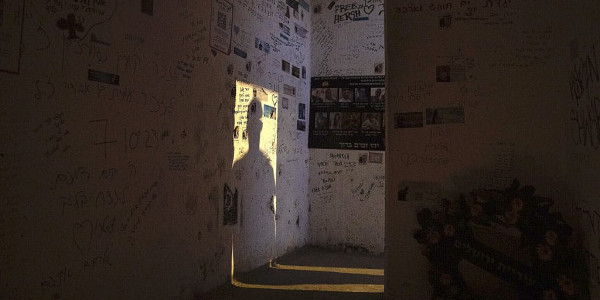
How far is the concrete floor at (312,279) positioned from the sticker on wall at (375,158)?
1.03 meters

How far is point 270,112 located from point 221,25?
1002mm

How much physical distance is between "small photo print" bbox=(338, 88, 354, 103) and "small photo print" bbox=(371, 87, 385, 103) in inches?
9.2

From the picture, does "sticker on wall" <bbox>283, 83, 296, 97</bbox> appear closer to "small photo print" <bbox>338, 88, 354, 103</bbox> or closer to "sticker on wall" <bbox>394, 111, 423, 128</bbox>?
"small photo print" <bbox>338, 88, 354, 103</bbox>

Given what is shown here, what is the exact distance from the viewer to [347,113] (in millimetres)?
4344

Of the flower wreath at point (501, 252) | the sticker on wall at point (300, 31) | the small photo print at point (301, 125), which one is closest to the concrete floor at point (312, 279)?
the flower wreath at point (501, 252)

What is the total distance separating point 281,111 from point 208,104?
3.99 ft

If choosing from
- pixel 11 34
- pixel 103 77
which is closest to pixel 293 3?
pixel 103 77

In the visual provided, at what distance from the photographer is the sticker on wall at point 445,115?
7.80ft

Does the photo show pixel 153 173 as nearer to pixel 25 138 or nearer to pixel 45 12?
pixel 25 138

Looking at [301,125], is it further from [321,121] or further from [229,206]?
[229,206]

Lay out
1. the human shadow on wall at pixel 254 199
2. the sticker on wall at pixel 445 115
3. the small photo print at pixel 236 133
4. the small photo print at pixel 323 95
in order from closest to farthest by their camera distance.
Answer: the sticker on wall at pixel 445 115 < the small photo print at pixel 236 133 < the human shadow on wall at pixel 254 199 < the small photo print at pixel 323 95

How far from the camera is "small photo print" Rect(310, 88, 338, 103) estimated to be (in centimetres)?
440

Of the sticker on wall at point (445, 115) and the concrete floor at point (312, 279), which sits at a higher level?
the sticker on wall at point (445, 115)

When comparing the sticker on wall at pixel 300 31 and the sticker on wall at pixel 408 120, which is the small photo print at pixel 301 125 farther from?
the sticker on wall at pixel 408 120
